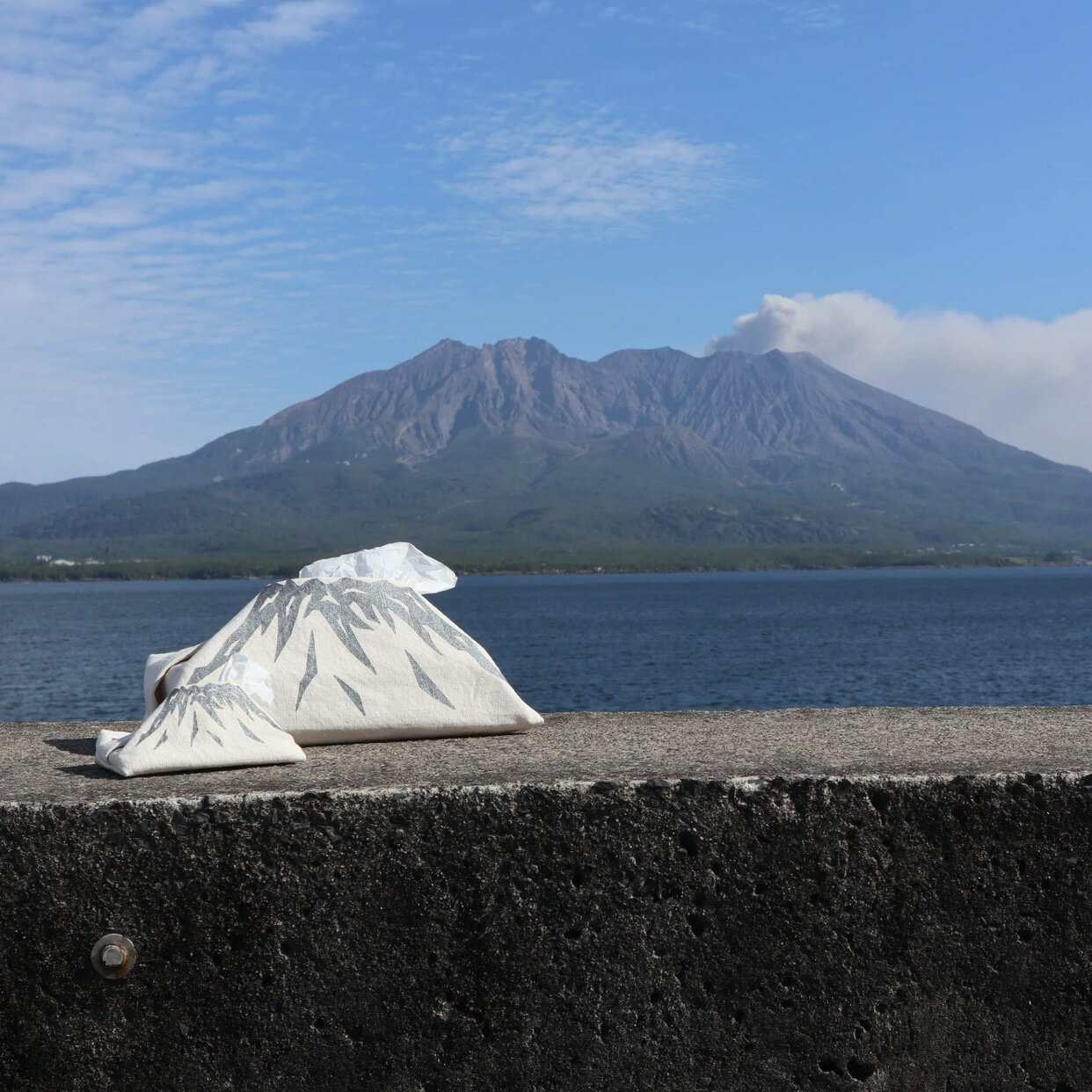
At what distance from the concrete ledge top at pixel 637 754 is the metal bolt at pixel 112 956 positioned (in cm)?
41

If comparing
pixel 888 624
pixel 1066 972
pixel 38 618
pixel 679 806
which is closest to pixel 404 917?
pixel 679 806

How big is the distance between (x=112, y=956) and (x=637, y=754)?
1.84 meters

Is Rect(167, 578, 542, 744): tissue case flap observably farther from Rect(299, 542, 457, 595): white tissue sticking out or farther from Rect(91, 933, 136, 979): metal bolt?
Rect(91, 933, 136, 979): metal bolt

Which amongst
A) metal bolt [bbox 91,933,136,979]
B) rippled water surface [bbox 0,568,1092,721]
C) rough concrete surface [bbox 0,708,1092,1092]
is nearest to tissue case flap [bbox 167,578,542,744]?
rough concrete surface [bbox 0,708,1092,1092]

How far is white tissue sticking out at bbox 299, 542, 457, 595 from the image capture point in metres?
5.32

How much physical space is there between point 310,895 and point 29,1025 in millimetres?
913

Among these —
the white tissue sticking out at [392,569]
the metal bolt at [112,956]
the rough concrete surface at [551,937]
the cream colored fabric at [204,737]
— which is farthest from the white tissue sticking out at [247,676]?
the metal bolt at [112,956]

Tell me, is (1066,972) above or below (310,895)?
below

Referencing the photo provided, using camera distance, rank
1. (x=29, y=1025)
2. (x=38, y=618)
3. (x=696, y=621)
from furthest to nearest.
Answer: (x=38, y=618) < (x=696, y=621) < (x=29, y=1025)

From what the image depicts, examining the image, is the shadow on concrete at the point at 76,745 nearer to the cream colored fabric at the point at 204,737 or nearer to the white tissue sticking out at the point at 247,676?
the cream colored fabric at the point at 204,737

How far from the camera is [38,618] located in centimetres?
12425

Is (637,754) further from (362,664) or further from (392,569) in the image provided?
(392,569)

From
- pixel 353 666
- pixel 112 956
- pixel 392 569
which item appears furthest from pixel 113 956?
pixel 392 569

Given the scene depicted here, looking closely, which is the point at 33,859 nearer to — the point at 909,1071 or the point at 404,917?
the point at 404,917
